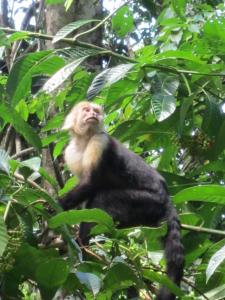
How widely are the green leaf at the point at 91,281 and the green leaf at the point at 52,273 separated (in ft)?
0.16

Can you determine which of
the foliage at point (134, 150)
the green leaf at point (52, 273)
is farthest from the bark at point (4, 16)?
the green leaf at point (52, 273)

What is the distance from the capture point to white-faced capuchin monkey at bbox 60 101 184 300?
160 inches

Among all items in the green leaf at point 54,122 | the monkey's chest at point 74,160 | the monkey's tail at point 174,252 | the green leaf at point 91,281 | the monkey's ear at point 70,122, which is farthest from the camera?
the monkey's chest at point 74,160

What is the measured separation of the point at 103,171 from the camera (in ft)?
14.6

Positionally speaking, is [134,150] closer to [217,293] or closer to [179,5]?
[179,5]

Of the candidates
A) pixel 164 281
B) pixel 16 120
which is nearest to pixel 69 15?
pixel 16 120

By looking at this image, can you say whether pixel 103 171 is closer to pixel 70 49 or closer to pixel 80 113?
pixel 80 113

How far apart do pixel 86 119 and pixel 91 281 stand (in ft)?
8.73

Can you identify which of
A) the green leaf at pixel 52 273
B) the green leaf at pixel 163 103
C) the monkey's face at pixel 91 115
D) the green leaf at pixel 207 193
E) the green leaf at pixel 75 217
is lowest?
the monkey's face at pixel 91 115

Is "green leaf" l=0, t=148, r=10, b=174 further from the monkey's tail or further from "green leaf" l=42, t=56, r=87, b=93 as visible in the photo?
the monkey's tail

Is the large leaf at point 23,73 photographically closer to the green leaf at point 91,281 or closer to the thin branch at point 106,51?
the thin branch at point 106,51

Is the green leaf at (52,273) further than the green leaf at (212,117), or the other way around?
the green leaf at (212,117)

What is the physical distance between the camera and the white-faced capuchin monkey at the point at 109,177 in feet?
13.4

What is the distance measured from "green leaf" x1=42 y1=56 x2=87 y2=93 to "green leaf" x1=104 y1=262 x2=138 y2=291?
774 millimetres
